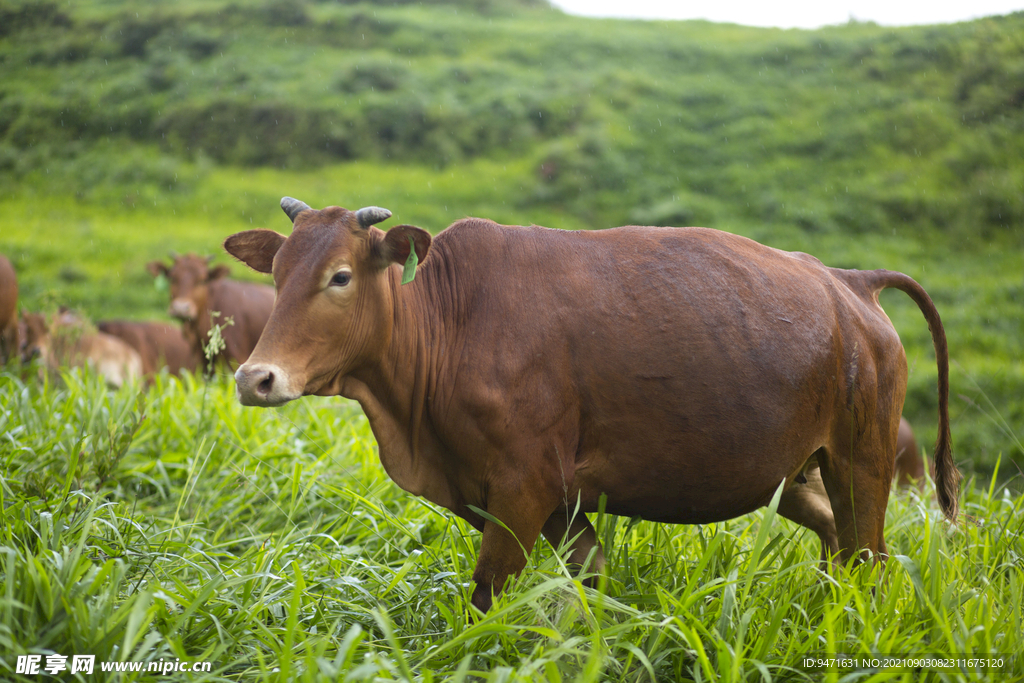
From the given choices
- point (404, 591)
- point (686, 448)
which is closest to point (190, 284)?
point (404, 591)

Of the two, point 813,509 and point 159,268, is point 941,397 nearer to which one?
point 813,509

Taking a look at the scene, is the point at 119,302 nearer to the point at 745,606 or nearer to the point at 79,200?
the point at 79,200

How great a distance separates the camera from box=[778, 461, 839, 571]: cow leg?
368 centimetres

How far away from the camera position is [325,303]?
277cm

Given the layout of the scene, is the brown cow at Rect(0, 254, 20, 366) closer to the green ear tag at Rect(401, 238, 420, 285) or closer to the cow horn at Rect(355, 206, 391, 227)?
the cow horn at Rect(355, 206, 391, 227)

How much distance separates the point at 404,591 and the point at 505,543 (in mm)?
790

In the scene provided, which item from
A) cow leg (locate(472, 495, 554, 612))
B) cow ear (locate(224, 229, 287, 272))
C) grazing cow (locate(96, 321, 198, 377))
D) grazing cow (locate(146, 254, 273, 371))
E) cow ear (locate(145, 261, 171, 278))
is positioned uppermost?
cow ear (locate(224, 229, 287, 272))

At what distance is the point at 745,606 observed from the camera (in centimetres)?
283

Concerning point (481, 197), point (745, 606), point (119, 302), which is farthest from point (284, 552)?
point (481, 197)

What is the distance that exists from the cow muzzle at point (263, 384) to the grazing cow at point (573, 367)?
41 millimetres

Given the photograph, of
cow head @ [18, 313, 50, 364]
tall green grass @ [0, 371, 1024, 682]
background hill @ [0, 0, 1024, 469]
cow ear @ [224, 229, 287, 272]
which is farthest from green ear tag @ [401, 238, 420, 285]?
background hill @ [0, 0, 1024, 469]

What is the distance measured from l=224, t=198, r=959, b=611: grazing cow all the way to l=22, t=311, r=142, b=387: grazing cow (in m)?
3.73

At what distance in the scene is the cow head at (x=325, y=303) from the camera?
8.63 feet

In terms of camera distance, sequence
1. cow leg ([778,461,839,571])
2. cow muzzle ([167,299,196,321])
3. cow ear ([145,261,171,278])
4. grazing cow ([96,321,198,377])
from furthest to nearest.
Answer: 1. grazing cow ([96,321,198,377])
2. cow ear ([145,261,171,278])
3. cow muzzle ([167,299,196,321])
4. cow leg ([778,461,839,571])
